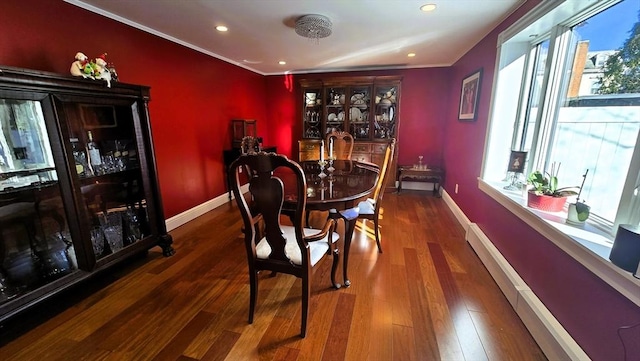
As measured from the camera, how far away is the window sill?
39.5 inches

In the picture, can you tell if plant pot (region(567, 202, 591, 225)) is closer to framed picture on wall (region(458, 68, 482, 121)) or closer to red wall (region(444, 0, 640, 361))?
red wall (region(444, 0, 640, 361))

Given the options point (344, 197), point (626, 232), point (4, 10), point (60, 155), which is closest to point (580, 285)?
point (626, 232)

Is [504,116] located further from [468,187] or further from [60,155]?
[60,155]

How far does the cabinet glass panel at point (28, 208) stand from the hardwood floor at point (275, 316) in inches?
10.0

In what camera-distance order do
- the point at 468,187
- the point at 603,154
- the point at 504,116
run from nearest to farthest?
the point at 603,154
the point at 504,116
the point at 468,187

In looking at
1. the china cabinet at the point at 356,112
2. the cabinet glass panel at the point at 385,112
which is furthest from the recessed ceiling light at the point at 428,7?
the cabinet glass panel at the point at 385,112

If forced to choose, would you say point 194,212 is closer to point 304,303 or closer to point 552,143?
point 304,303

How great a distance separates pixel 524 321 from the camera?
1.59 metres

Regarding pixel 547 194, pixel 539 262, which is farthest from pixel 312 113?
pixel 539 262

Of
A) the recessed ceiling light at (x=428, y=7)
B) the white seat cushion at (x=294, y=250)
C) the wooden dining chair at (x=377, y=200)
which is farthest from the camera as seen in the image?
the wooden dining chair at (x=377, y=200)

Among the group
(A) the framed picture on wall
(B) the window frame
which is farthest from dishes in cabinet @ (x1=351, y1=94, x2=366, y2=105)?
(B) the window frame

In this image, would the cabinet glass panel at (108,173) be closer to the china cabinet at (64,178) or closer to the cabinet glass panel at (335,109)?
the china cabinet at (64,178)

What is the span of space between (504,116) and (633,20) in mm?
1182

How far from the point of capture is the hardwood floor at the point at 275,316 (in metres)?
1.42
